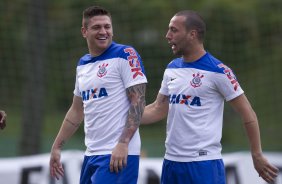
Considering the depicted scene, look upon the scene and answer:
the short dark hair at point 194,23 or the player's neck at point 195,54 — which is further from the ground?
the short dark hair at point 194,23

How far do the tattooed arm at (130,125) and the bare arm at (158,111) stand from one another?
46cm

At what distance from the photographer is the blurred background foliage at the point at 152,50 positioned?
460 inches

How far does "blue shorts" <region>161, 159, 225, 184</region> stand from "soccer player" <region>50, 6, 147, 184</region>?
0.92ft

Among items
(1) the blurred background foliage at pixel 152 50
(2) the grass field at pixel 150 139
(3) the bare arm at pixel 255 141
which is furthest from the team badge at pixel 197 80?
(2) the grass field at pixel 150 139

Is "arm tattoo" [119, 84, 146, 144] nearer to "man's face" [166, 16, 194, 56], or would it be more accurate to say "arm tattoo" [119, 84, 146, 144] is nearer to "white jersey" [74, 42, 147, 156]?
"white jersey" [74, 42, 147, 156]

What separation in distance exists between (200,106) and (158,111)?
1.67 ft

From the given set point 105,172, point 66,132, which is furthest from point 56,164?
point 105,172

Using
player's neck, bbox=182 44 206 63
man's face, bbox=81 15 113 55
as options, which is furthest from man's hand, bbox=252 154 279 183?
man's face, bbox=81 15 113 55

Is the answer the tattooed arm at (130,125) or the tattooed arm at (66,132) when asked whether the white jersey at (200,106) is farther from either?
the tattooed arm at (66,132)

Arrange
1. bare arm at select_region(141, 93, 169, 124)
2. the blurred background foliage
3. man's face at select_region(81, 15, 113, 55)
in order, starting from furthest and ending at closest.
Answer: the blurred background foliage < bare arm at select_region(141, 93, 169, 124) < man's face at select_region(81, 15, 113, 55)

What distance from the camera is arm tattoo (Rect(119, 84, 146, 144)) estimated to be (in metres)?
5.83

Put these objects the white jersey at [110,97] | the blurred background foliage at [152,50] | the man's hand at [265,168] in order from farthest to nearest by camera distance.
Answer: the blurred background foliage at [152,50] < the white jersey at [110,97] < the man's hand at [265,168]

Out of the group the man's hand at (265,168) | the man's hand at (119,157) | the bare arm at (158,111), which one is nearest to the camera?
the man's hand at (119,157)

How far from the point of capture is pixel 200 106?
19.8ft
